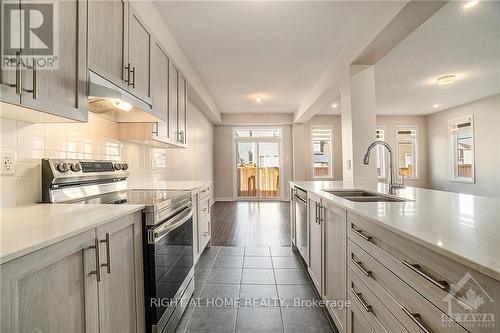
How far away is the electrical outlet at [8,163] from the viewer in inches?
44.7

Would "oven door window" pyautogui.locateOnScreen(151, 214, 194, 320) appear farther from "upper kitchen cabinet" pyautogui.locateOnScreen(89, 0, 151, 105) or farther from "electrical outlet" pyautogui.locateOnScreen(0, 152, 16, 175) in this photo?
"upper kitchen cabinet" pyautogui.locateOnScreen(89, 0, 151, 105)

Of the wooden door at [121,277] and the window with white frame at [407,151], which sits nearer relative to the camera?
the wooden door at [121,277]

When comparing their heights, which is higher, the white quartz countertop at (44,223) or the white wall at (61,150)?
the white wall at (61,150)

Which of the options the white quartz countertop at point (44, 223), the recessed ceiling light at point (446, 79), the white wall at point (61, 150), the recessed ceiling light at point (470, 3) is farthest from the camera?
the recessed ceiling light at point (446, 79)

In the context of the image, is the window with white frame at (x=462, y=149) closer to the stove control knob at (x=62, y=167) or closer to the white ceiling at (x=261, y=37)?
the white ceiling at (x=261, y=37)

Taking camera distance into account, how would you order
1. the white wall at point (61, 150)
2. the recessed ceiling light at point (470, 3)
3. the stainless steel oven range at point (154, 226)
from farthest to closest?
the recessed ceiling light at point (470, 3)
the stainless steel oven range at point (154, 226)
the white wall at point (61, 150)

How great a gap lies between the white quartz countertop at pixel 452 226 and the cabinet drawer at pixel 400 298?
194mm

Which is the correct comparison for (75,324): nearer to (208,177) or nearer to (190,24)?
(190,24)

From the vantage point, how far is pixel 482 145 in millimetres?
5660

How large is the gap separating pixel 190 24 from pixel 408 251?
2.80 meters

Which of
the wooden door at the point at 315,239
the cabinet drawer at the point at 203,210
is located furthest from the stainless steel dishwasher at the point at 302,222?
the cabinet drawer at the point at 203,210

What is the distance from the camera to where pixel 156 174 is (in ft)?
9.78

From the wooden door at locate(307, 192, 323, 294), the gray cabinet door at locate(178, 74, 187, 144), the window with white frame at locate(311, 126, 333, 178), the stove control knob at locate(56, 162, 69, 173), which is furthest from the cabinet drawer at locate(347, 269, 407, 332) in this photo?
the window with white frame at locate(311, 126, 333, 178)

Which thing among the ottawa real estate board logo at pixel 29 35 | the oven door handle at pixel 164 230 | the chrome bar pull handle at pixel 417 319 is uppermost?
the ottawa real estate board logo at pixel 29 35
